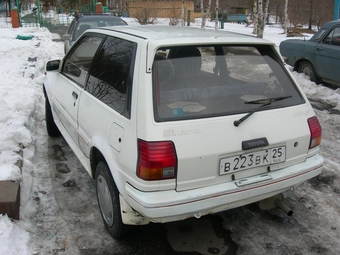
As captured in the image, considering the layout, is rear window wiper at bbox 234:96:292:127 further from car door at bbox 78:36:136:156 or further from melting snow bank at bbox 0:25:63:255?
melting snow bank at bbox 0:25:63:255

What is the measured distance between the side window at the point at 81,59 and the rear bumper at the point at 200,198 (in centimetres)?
167

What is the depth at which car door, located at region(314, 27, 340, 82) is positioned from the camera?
794 centimetres

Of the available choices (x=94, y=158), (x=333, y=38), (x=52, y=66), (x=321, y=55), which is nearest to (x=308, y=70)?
(x=321, y=55)

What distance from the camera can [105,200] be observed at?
3156 mm

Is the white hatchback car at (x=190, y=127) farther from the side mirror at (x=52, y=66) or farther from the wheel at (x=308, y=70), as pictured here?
the wheel at (x=308, y=70)

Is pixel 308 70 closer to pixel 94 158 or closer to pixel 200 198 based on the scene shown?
pixel 94 158

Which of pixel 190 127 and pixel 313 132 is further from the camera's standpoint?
pixel 313 132

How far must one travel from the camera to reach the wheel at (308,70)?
8.85m

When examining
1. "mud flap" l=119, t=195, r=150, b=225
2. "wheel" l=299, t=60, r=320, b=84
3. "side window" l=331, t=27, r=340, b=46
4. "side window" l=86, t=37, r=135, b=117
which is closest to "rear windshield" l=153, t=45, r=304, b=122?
Result: "side window" l=86, t=37, r=135, b=117

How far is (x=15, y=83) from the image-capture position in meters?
7.59

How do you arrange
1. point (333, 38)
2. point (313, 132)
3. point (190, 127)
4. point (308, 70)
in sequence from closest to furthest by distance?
point (190, 127)
point (313, 132)
point (333, 38)
point (308, 70)

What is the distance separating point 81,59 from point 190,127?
2080 mm

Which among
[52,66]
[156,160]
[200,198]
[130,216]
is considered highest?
[52,66]

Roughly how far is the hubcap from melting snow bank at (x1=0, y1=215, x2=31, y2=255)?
2.22 ft
